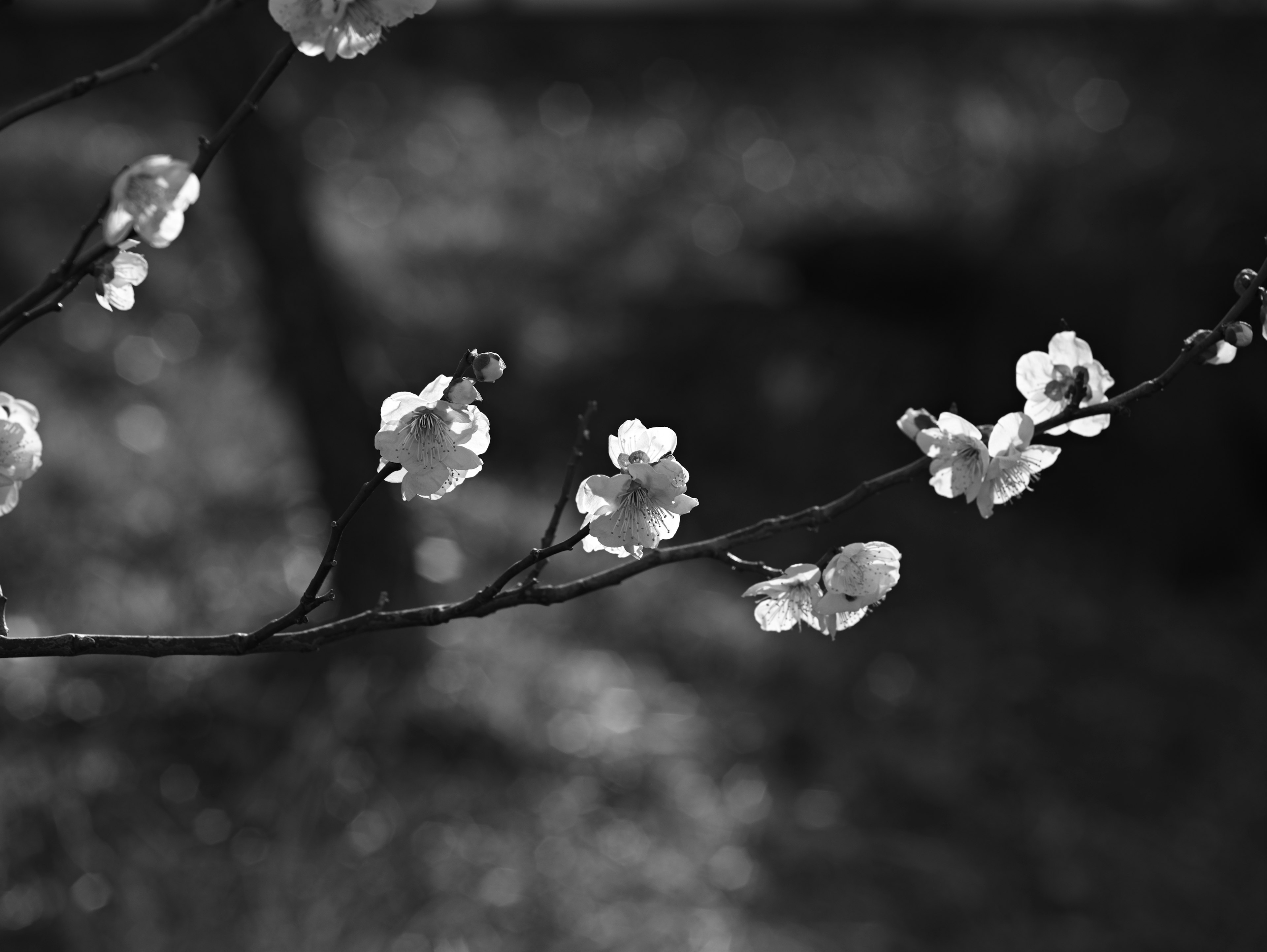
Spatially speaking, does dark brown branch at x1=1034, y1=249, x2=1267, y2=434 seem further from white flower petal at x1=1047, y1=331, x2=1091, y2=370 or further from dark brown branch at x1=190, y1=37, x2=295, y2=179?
dark brown branch at x1=190, y1=37, x2=295, y2=179

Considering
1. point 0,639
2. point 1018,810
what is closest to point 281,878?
point 0,639

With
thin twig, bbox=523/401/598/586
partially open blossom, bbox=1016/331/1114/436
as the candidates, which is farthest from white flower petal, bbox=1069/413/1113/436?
thin twig, bbox=523/401/598/586

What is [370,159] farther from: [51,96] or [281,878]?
[51,96]

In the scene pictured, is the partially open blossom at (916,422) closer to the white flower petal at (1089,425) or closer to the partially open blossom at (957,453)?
the partially open blossom at (957,453)

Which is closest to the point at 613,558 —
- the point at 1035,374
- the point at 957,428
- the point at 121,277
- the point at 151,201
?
the point at 1035,374

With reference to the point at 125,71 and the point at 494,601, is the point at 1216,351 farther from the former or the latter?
the point at 125,71

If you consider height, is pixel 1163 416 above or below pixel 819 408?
below
